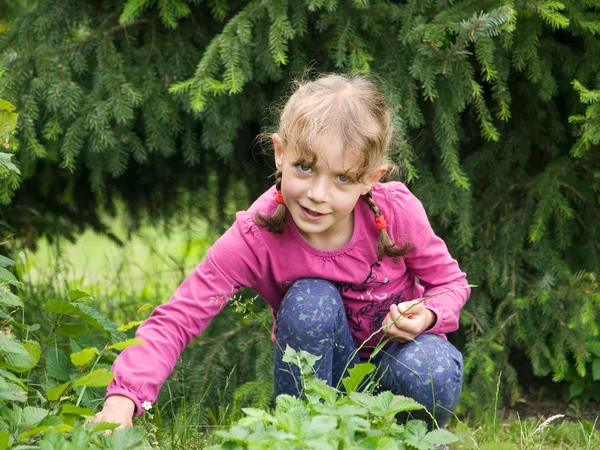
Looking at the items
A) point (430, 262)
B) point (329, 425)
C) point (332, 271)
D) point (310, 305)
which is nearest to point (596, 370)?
point (430, 262)

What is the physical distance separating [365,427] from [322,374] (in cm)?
54

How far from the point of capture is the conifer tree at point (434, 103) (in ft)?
8.73

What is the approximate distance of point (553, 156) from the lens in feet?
10.1

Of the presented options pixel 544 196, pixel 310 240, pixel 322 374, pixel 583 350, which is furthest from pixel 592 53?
pixel 322 374

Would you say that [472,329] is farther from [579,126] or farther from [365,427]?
[365,427]

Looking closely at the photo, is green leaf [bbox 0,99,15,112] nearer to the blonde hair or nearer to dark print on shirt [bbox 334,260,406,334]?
the blonde hair

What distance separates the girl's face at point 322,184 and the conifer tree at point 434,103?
0.54m

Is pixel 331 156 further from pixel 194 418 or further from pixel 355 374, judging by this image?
pixel 194 418

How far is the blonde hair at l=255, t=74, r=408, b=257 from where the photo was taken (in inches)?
83.6

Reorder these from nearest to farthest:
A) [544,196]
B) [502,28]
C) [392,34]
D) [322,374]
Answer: [322,374]
[502,28]
[392,34]
[544,196]

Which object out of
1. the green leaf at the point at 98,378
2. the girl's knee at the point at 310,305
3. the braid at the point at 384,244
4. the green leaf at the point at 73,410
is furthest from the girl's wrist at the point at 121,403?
the braid at the point at 384,244

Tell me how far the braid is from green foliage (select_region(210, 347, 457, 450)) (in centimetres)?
54

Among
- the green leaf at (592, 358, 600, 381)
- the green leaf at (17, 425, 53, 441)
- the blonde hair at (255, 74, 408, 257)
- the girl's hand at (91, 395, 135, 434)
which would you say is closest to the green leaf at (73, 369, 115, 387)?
the green leaf at (17, 425, 53, 441)

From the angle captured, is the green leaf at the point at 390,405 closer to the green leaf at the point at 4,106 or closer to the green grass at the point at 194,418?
the green grass at the point at 194,418
